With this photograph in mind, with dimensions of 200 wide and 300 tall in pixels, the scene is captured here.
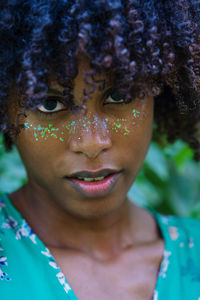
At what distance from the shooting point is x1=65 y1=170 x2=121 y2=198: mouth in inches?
53.6

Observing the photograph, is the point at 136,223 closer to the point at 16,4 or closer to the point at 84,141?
the point at 84,141

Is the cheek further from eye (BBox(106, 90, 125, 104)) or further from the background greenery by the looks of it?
the background greenery

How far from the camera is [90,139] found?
1.28 metres

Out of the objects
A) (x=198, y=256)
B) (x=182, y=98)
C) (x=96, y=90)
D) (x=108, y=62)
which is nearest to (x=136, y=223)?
(x=198, y=256)

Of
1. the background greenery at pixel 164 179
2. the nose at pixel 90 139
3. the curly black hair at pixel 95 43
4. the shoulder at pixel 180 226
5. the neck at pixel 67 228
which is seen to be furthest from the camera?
the background greenery at pixel 164 179

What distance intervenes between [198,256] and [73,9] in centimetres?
107

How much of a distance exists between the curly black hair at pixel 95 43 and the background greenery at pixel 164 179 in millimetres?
793

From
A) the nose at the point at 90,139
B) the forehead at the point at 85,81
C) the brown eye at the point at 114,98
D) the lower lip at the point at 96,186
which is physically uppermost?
the forehead at the point at 85,81

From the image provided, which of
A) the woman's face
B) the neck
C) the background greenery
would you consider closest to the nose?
the woman's face

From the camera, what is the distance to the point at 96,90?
127 cm

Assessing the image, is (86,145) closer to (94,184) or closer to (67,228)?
(94,184)

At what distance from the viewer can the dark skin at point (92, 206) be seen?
1323 millimetres

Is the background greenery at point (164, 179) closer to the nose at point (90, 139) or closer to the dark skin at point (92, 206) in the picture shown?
the dark skin at point (92, 206)

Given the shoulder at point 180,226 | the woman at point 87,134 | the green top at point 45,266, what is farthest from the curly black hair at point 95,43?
the shoulder at point 180,226
